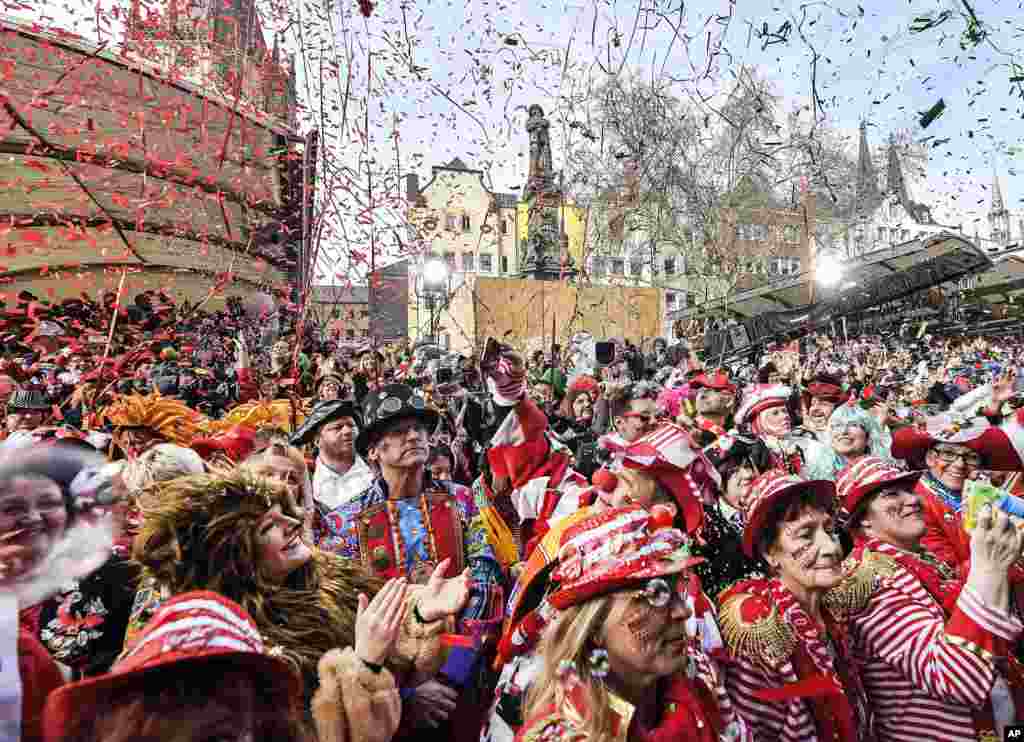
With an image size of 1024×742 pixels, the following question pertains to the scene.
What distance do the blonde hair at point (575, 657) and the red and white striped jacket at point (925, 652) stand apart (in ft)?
3.81

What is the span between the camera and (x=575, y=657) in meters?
1.76

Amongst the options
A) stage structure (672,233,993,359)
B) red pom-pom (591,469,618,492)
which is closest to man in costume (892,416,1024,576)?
red pom-pom (591,469,618,492)

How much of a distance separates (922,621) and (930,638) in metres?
0.08

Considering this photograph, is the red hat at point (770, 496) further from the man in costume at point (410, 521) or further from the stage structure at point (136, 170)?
the stage structure at point (136, 170)

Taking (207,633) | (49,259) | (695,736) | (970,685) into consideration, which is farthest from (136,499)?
(49,259)

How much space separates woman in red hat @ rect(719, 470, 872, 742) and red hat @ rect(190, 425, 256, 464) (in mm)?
3026

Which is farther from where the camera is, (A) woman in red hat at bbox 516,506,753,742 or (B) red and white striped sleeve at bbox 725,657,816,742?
(B) red and white striped sleeve at bbox 725,657,816,742

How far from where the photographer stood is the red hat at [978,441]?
3.71 metres

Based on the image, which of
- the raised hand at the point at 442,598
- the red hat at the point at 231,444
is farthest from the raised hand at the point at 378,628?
the red hat at the point at 231,444

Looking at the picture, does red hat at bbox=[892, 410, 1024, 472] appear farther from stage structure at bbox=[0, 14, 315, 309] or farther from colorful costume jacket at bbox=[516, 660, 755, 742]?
stage structure at bbox=[0, 14, 315, 309]

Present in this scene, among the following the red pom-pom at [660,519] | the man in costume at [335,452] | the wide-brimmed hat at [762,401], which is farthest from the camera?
the wide-brimmed hat at [762,401]

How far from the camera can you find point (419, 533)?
312 cm

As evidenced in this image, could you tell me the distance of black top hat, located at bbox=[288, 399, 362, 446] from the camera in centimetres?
424

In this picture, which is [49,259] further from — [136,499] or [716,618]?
[716,618]
